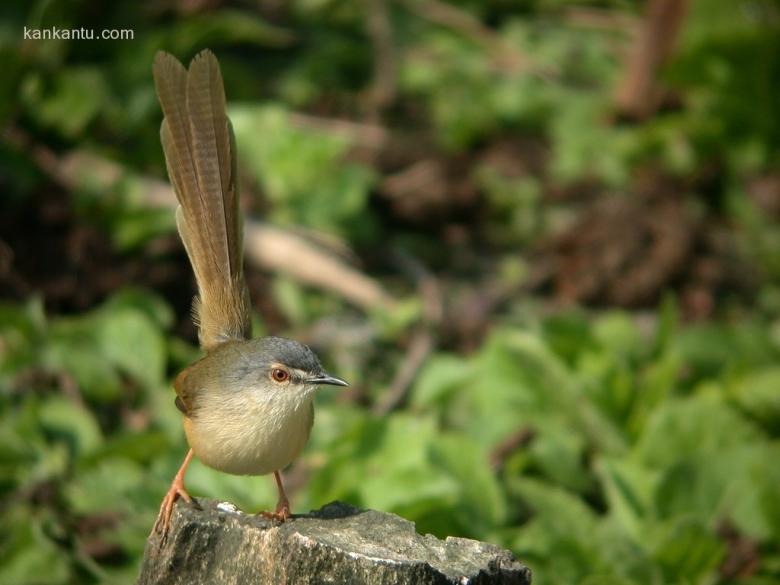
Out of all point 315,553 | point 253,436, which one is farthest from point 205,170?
point 315,553

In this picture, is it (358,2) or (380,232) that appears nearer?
(380,232)

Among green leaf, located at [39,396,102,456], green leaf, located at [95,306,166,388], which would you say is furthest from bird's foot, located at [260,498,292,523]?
green leaf, located at [95,306,166,388]

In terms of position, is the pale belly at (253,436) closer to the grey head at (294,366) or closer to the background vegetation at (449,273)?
→ the grey head at (294,366)

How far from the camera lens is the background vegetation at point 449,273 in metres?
4.70

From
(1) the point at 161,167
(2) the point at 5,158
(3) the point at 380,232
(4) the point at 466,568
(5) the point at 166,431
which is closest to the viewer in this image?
(4) the point at 466,568

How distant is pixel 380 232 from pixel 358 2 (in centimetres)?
239

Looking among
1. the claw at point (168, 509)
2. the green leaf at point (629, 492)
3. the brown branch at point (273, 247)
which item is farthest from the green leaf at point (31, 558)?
the brown branch at point (273, 247)

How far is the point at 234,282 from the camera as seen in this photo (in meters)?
3.88

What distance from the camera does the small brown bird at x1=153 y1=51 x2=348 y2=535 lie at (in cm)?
338

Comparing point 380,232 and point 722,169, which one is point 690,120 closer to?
point 722,169

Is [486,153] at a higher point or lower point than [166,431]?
higher

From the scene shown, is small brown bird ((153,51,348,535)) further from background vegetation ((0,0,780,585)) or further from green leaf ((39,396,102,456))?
green leaf ((39,396,102,456))

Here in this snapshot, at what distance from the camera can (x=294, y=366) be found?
3.47 meters

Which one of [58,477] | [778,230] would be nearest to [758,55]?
[778,230]
